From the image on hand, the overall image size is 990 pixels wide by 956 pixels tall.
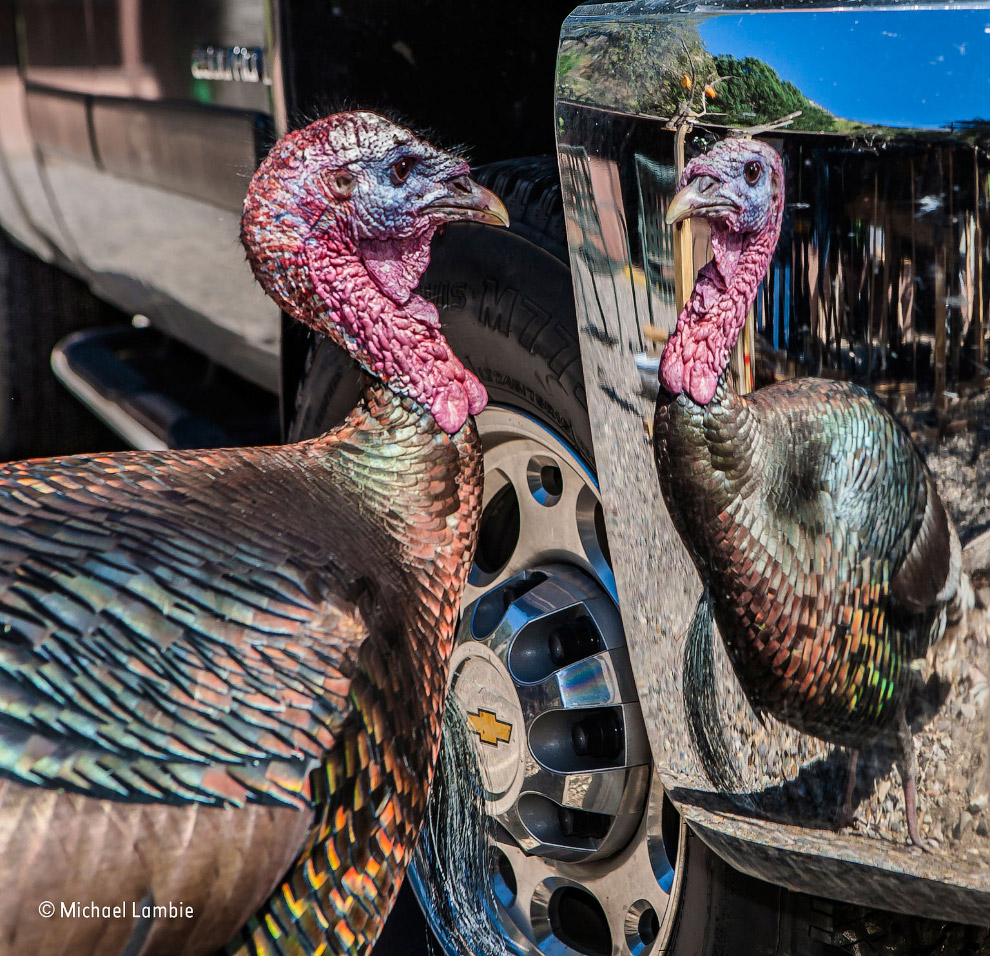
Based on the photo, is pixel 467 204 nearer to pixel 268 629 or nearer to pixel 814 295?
pixel 814 295

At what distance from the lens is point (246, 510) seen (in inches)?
55.8

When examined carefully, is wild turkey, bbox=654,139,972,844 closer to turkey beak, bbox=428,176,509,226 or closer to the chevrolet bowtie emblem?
turkey beak, bbox=428,176,509,226

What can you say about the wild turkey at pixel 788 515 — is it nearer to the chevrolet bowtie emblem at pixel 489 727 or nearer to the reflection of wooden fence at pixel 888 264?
the reflection of wooden fence at pixel 888 264

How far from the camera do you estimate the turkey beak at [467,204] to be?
152 cm

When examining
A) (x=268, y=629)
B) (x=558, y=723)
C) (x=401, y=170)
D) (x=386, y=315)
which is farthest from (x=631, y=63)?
(x=558, y=723)

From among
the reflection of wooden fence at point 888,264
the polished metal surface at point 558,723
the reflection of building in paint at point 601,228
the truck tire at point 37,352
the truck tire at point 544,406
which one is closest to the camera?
the reflection of wooden fence at point 888,264

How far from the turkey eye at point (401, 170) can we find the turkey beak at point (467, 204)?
0.15 feet

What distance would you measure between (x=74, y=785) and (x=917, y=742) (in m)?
0.88

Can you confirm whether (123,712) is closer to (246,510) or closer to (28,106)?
(246,510)

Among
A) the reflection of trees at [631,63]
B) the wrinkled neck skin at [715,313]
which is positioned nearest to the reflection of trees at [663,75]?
the reflection of trees at [631,63]

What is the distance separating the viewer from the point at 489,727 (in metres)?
2.01

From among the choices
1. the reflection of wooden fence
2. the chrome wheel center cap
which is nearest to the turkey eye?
the reflection of wooden fence

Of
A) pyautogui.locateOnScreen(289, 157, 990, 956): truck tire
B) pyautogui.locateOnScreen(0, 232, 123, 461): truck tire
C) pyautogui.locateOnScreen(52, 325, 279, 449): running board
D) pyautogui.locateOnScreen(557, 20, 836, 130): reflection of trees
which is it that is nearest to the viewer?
pyautogui.locateOnScreen(557, 20, 836, 130): reflection of trees

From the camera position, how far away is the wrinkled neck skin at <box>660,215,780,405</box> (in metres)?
1.34
